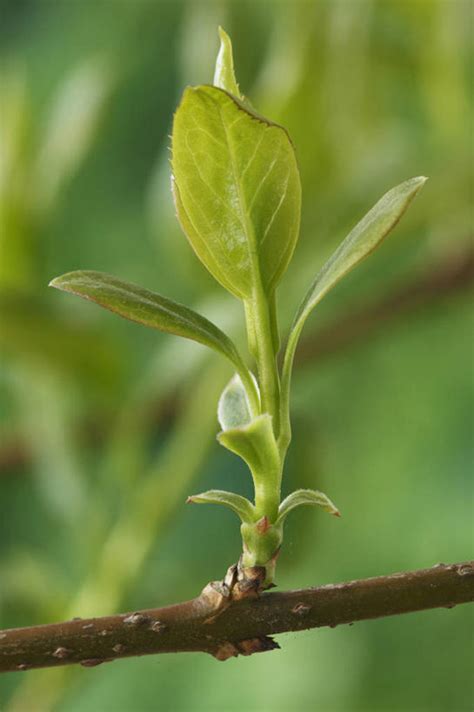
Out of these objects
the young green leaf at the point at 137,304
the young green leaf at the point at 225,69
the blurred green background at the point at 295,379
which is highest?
the young green leaf at the point at 225,69

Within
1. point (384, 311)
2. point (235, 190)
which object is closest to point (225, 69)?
point (235, 190)

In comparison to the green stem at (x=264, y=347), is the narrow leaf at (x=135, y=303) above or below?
above

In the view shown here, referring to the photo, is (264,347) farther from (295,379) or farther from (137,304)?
(295,379)

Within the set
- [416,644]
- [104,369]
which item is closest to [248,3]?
[104,369]

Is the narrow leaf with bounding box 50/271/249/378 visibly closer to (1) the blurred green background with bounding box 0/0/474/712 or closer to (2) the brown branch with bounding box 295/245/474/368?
(1) the blurred green background with bounding box 0/0/474/712

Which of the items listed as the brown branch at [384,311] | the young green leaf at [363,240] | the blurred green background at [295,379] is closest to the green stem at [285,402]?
the young green leaf at [363,240]

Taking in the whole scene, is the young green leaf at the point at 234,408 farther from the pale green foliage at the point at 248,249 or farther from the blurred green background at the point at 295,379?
the blurred green background at the point at 295,379

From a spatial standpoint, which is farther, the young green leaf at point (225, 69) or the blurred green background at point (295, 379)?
the blurred green background at point (295, 379)
